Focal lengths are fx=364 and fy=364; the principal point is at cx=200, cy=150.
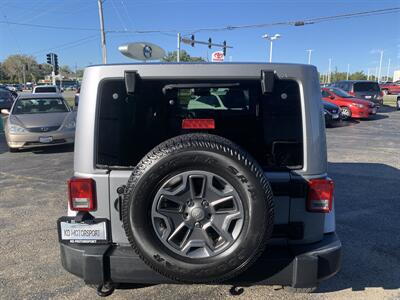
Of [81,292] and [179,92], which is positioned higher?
[179,92]

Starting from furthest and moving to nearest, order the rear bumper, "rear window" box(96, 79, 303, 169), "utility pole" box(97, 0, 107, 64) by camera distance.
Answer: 1. "utility pole" box(97, 0, 107, 64)
2. the rear bumper
3. "rear window" box(96, 79, 303, 169)

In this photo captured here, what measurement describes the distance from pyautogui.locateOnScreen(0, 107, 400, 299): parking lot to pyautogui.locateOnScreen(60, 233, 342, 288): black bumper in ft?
2.08

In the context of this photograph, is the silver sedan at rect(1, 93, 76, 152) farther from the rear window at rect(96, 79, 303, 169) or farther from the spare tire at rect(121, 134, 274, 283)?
the spare tire at rect(121, 134, 274, 283)

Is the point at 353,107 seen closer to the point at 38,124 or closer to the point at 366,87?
the point at 366,87

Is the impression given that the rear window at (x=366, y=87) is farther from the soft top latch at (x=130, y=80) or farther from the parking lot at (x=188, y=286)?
the soft top latch at (x=130, y=80)

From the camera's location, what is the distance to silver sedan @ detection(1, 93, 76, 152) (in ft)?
30.9

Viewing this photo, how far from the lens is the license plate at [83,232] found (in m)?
2.61

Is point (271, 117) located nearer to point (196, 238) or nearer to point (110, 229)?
point (196, 238)

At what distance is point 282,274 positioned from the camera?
249cm

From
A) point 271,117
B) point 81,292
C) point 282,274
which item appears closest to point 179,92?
point 271,117

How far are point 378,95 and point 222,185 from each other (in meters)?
21.1

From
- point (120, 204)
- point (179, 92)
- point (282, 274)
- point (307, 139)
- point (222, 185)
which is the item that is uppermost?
point (179, 92)

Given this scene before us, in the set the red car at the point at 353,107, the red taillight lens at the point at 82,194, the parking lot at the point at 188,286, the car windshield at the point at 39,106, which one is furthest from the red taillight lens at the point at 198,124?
the red car at the point at 353,107

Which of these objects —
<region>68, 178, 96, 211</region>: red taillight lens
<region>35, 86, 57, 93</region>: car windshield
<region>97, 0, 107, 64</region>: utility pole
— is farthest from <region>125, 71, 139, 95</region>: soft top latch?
<region>97, 0, 107, 64</region>: utility pole
